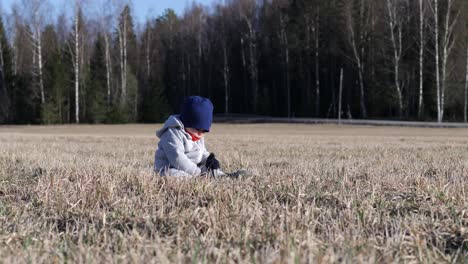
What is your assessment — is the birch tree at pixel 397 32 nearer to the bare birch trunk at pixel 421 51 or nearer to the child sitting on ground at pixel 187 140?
the bare birch trunk at pixel 421 51

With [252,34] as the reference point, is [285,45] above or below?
below

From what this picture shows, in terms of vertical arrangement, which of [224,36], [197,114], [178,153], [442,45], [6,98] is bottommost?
[178,153]

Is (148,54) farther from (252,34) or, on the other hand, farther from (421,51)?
(421,51)

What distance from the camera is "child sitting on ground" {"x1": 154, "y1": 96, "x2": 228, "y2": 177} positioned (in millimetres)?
6340

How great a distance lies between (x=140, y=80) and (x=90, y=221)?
6252cm

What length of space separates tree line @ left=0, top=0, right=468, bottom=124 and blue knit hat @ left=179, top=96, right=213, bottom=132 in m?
39.5

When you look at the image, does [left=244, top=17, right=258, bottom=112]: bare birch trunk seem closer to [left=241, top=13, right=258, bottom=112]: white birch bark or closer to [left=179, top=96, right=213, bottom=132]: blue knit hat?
[left=241, top=13, right=258, bottom=112]: white birch bark

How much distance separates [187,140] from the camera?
6586mm

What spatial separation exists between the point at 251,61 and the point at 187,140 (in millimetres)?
55937

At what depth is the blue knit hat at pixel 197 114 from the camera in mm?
6422

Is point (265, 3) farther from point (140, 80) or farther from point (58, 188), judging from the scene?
point (58, 188)

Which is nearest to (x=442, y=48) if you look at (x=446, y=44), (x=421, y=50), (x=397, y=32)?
(x=446, y=44)

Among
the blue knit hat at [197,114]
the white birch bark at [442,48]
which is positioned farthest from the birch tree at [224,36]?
the blue knit hat at [197,114]

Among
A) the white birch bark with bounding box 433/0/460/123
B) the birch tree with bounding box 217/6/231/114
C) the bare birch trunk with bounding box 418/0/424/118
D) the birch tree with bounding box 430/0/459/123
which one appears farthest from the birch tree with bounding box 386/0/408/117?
the birch tree with bounding box 217/6/231/114
